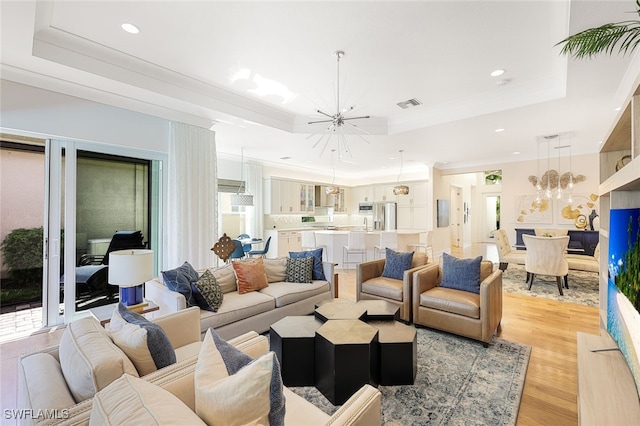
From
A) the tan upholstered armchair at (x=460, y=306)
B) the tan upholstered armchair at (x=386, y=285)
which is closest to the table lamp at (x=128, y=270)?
the tan upholstered armchair at (x=386, y=285)

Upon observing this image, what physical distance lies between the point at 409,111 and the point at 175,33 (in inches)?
134

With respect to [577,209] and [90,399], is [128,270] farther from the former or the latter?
[577,209]

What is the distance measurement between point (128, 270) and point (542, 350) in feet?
13.1

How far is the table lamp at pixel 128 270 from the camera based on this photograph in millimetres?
2416

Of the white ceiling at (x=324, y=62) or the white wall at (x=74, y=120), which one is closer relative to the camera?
the white ceiling at (x=324, y=62)

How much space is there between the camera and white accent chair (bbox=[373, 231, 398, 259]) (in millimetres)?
6668

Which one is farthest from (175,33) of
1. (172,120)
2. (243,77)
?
(172,120)

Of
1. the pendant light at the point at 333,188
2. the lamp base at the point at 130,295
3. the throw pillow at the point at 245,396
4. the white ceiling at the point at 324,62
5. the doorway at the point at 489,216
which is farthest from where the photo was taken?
the doorway at the point at 489,216

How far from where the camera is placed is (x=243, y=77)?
3.49m

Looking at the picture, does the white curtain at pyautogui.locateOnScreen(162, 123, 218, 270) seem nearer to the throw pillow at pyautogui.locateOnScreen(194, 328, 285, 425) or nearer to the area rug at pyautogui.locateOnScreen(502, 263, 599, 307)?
the throw pillow at pyautogui.locateOnScreen(194, 328, 285, 425)

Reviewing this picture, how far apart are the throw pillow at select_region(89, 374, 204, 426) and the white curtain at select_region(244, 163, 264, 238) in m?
6.69

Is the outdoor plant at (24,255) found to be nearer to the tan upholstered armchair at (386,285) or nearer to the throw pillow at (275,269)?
the throw pillow at (275,269)

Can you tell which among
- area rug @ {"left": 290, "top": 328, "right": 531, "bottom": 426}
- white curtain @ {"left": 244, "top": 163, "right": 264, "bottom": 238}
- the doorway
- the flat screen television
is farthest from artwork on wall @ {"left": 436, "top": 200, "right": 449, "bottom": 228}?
the flat screen television

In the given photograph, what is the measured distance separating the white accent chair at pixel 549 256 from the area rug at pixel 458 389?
8.20 ft
